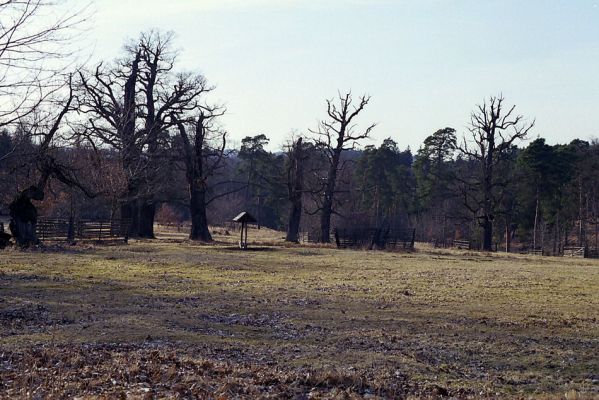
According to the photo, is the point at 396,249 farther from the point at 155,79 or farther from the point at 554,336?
the point at 554,336

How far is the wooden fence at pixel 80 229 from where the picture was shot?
3634 cm

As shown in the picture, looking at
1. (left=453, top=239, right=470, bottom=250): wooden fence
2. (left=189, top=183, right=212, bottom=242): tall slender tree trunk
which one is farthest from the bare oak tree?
(left=453, top=239, right=470, bottom=250): wooden fence

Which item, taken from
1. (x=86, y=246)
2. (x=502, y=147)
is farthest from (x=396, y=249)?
(x=86, y=246)

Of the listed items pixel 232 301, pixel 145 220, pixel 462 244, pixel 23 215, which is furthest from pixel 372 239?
pixel 232 301

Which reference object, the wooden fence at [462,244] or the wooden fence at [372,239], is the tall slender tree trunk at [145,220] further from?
the wooden fence at [462,244]

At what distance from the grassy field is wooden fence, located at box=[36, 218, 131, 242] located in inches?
514

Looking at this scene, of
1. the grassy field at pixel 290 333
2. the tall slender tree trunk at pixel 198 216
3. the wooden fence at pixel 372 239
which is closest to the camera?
the grassy field at pixel 290 333

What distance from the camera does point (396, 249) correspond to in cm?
4175

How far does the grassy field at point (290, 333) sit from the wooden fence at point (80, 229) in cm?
1305

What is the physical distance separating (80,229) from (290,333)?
2839 cm

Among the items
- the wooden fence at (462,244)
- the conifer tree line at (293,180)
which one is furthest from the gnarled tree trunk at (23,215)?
the wooden fence at (462,244)

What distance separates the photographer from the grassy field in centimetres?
833

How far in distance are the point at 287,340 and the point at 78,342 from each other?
351 cm

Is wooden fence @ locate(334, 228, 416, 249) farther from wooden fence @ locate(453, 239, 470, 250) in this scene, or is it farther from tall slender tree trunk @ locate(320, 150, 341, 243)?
wooden fence @ locate(453, 239, 470, 250)
